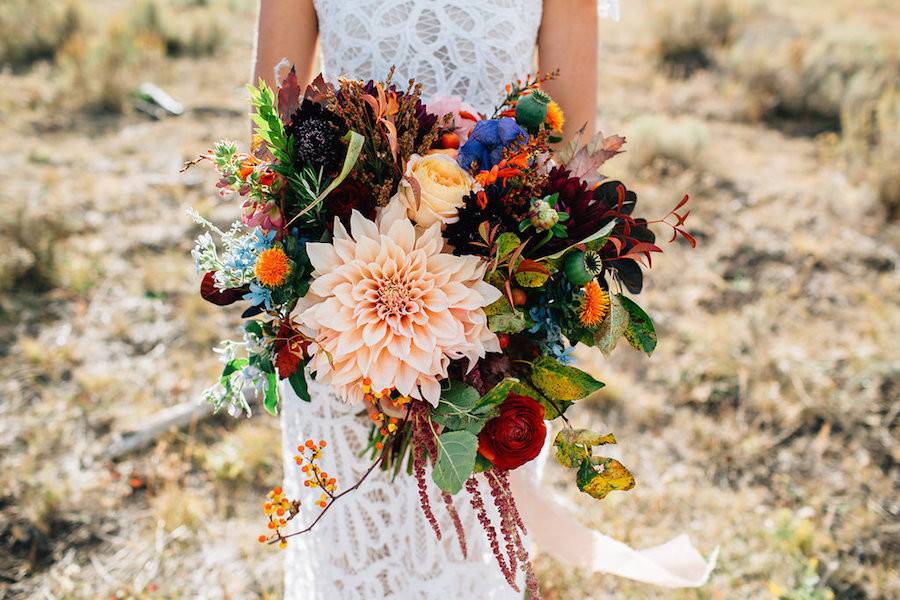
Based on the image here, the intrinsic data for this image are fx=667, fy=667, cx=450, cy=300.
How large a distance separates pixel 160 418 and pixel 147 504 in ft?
1.48

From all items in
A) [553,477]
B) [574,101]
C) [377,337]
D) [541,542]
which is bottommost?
[553,477]

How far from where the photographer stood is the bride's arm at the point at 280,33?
1693 mm

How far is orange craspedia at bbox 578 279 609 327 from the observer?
116 centimetres

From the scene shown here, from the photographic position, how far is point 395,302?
111 cm

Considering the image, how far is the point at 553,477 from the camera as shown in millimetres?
3102

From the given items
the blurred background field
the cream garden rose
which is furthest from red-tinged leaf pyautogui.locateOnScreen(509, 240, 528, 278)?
the blurred background field

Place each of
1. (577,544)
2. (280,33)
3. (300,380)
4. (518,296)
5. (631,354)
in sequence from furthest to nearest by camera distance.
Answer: (631,354), (577,544), (280,33), (300,380), (518,296)

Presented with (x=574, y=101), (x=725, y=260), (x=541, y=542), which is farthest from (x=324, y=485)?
(x=725, y=260)

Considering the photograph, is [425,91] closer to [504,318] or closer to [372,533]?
[504,318]

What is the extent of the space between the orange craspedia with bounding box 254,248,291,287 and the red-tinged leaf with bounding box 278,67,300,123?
246mm

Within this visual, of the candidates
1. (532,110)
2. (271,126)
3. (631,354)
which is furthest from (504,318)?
(631,354)

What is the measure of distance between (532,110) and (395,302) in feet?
1.45

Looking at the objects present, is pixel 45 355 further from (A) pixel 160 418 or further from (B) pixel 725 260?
(B) pixel 725 260

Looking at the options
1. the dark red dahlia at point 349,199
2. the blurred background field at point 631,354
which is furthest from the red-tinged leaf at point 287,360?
the blurred background field at point 631,354
